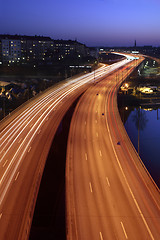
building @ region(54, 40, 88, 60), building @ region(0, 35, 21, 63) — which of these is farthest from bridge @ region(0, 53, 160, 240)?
building @ region(54, 40, 88, 60)

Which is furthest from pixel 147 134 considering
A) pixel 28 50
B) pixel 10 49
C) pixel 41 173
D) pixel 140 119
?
pixel 28 50

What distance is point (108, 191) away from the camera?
614 inches

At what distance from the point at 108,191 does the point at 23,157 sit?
9.00m

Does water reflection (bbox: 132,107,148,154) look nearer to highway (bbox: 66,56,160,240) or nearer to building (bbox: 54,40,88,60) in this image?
highway (bbox: 66,56,160,240)

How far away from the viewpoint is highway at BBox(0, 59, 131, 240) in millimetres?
12953

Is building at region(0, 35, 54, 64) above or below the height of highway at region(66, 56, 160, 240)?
above

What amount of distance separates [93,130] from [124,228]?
1705 cm

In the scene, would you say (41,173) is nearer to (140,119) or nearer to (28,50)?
(140,119)

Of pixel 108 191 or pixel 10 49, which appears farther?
pixel 10 49

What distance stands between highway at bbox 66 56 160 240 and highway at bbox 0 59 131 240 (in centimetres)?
256

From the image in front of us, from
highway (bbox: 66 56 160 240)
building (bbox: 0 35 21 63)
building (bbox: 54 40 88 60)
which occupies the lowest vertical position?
highway (bbox: 66 56 160 240)

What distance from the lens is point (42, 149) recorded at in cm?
2238

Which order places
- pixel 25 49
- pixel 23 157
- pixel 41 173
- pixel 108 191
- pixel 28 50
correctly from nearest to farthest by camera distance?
1. pixel 108 191
2. pixel 41 173
3. pixel 23 157
4. pixel 25 49
5. pixel 28 50

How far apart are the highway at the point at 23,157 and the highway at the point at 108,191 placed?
2.56 metres
